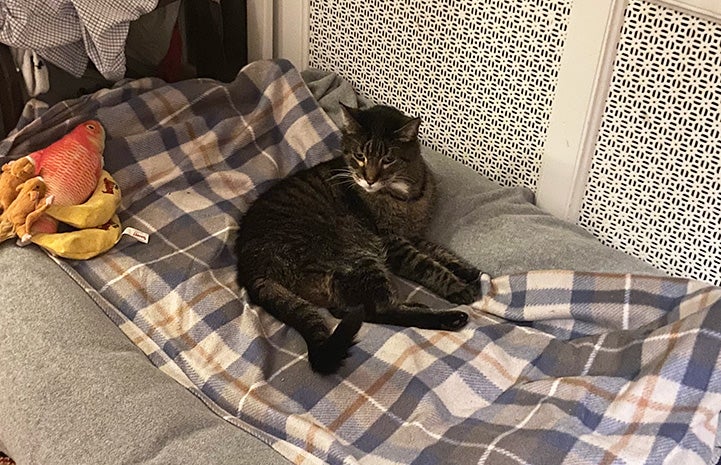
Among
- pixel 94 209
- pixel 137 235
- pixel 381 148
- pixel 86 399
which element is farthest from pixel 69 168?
pixel 381 148

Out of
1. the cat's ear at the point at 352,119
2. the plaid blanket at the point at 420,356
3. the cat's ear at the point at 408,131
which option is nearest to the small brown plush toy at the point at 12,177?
the plaid blanket at the point at 420,356

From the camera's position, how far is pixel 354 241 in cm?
180

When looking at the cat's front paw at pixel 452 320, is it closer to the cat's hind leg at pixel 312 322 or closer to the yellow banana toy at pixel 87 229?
the cat's hind leg at pixel 312 322

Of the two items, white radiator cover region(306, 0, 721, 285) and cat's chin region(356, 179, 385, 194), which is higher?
white radiator cover region(306, 0, 721, 285)

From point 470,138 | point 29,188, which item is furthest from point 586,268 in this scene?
point 29,188

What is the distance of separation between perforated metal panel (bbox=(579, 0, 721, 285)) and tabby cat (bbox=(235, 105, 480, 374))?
39cm

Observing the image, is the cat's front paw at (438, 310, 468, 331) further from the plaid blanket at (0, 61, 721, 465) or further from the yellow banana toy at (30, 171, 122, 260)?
the yellow banana toy at (30, 171, 122, 260)

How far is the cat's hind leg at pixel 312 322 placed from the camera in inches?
57.2

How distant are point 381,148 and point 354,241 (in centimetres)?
23

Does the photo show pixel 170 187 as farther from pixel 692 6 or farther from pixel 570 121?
pixel 692 6

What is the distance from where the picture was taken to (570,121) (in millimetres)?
1749

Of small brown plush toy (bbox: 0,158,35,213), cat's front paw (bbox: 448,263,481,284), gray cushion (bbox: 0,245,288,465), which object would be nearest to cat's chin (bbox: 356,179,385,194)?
cat's front paw (bbox: 448,263,481,284)

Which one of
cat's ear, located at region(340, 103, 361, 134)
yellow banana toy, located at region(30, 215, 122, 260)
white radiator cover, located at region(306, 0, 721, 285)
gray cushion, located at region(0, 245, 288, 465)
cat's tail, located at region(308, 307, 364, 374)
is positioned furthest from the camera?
cat's ear, located at region(340, 103, 361, 134)

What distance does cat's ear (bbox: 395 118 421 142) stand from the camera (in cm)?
174
